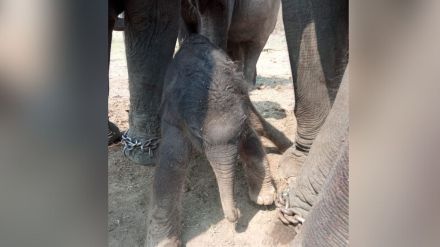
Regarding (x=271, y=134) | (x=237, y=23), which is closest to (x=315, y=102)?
(x=271, y=134)

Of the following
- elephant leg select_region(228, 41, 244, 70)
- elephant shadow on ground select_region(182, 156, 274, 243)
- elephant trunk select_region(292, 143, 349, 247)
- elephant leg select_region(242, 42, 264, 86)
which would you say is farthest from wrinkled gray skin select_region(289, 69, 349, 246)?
elephant leg select_region(242, 42, 264, 86)

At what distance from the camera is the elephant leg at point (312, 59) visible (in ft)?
4.90

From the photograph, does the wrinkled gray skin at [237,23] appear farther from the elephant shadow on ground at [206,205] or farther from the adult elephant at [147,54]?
the elephant shadow on ground at [206,205]

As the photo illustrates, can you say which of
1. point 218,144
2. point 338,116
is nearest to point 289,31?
point 338,116

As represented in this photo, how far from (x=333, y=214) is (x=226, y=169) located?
0.28 meters

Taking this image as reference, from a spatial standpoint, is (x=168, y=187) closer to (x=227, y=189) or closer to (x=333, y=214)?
(x=227, y=189)

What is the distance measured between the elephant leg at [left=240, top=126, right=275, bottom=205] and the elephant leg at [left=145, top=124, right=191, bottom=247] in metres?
0.18

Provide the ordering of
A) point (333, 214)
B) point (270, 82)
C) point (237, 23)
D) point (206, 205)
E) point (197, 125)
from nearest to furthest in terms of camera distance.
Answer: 1. point (333, 214)
2. point (197, 125)
3. point (206, 205)
4. point (237, 23)
5. point (270, 82)

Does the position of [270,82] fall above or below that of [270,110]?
below

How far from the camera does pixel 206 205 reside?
1505 mm

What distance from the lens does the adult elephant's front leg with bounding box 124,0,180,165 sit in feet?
5.24
